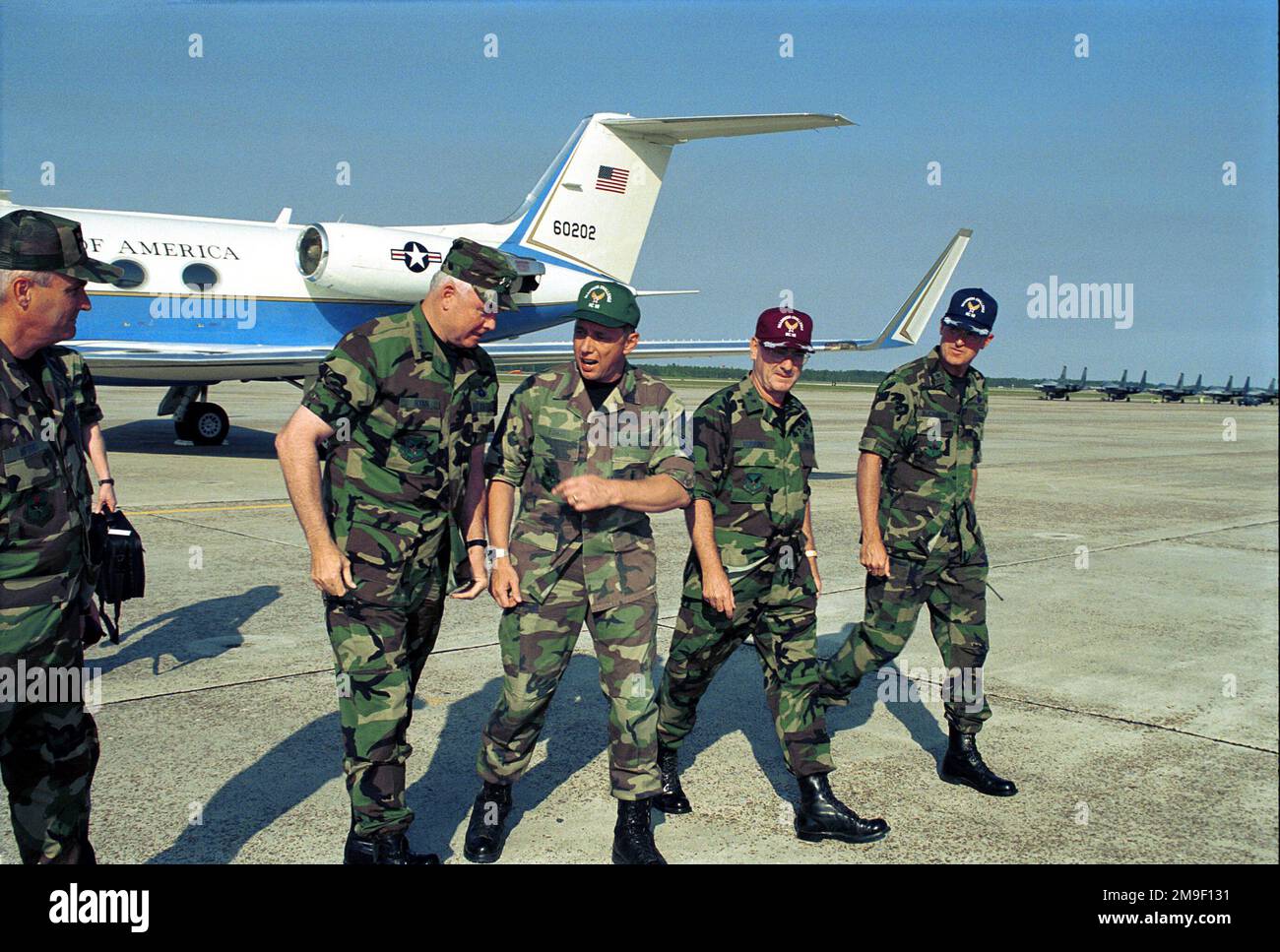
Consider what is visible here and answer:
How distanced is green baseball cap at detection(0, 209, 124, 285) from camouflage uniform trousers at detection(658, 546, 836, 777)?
261 cm

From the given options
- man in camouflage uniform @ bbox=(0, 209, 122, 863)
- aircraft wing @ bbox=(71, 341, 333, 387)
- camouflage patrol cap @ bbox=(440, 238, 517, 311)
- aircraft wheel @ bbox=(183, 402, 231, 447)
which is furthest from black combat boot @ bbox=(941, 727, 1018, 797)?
aircraft wheel @ bbox=(183, 402, 231, 447)

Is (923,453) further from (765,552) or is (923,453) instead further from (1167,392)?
(1167,392)

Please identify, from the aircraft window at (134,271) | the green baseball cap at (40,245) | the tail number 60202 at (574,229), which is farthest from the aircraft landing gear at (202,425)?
the green baseball cap at (40,245)

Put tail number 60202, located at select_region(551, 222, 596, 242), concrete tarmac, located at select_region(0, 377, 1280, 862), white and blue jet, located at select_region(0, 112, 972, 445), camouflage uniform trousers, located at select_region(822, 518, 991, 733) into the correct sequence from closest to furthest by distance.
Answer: concrete tarmac, located at select_region(0, 377, 1280, 862)
camouflage uniform trousers, located at select_region(822, 518, 991, 733)
white and blue jet, located at select_region(0, 112, 972, 445)
tail number 60202, located at select_region(551, 222, 596, 242)

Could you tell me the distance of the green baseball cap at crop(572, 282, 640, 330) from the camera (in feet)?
13.4

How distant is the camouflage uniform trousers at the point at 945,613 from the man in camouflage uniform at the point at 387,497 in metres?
2.27

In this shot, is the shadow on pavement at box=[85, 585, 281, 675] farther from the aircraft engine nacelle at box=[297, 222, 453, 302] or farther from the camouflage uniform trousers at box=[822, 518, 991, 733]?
the aircraft engine nacelle at box=[297, 222, 453, 302]

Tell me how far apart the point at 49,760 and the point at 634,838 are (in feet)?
6.63

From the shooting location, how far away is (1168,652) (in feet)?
23.9

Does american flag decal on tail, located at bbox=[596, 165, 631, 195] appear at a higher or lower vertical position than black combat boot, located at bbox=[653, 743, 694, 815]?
higher

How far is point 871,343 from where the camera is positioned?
1669cm
